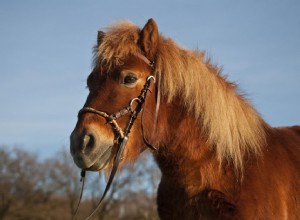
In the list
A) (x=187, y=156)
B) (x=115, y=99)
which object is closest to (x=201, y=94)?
(x=187, y=156)

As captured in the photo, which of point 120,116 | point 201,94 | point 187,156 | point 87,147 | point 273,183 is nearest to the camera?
point 87,147

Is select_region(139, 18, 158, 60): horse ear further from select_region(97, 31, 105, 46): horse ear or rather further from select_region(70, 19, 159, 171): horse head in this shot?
select_region(97, 31, 105, 46): horse ear

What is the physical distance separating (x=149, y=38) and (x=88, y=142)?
1618 mm

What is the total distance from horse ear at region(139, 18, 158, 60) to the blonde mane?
0.26 ft

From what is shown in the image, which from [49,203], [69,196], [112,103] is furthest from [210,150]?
[49,203]

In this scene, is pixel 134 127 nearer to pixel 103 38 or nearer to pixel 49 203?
pixel 103 38

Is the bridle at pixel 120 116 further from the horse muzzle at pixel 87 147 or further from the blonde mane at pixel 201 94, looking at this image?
the blonde mane at pixel 201 94

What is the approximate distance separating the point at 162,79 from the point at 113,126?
0.93 meters

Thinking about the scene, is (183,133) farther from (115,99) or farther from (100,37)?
(100,37)

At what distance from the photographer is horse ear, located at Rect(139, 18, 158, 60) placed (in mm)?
4855

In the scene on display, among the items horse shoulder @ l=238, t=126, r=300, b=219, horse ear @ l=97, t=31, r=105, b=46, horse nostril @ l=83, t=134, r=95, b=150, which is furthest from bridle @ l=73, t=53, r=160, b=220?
horse shoulder @ l=238, t=126, r=300, b=219

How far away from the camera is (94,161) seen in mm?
4141

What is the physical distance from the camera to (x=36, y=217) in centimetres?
4475

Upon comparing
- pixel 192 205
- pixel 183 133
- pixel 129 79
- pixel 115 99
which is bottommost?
pixel 192 205
